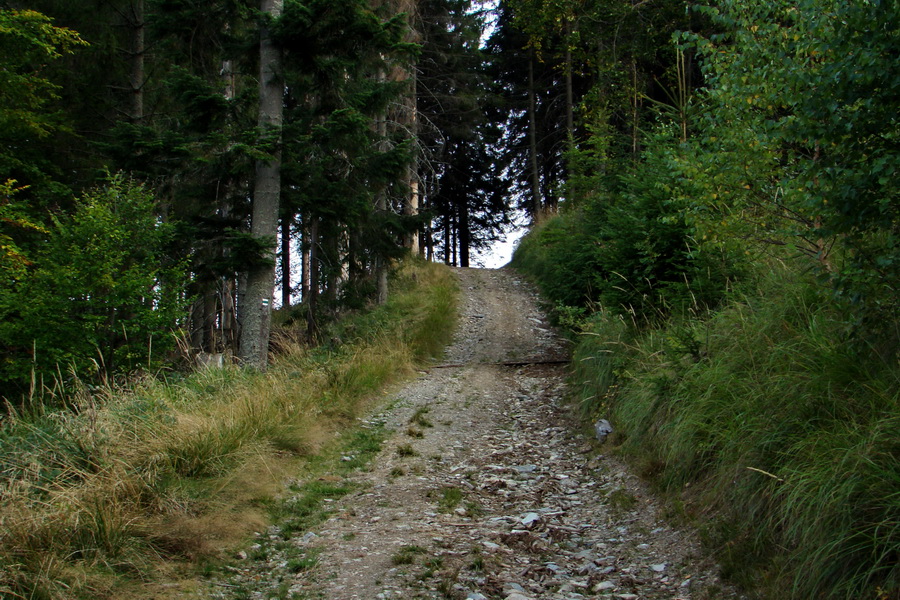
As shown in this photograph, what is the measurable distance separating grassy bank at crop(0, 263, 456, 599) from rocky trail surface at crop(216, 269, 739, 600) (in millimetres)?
668

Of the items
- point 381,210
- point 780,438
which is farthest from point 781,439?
point 381,210

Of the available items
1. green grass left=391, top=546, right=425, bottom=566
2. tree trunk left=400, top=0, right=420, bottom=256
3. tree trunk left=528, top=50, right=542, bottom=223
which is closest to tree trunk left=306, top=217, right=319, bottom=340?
tree trunk left=400, top=0, right=420, bottom=256

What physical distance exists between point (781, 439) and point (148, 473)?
15.4 feet

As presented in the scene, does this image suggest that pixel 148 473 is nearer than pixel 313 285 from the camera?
Yes

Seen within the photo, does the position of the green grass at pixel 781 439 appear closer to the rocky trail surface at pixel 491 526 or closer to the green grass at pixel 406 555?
the rocky trail surface at pixel 491 526

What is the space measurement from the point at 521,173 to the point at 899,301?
98.2 ft

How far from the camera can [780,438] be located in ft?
13.3

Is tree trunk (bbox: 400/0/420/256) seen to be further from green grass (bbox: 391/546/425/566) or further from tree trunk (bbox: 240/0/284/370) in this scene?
green grass (bbox: 391/546/425/566)

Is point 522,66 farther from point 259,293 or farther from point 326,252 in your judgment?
point 259,293

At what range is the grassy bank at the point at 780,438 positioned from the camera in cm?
310

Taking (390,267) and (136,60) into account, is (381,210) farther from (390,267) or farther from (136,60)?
(136,60)

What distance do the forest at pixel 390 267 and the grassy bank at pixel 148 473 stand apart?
0.03 m

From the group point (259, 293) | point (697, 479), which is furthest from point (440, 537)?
point (259, 293)

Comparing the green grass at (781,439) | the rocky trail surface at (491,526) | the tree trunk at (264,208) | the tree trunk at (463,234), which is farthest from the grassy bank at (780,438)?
the tree trunk at (463,234)
